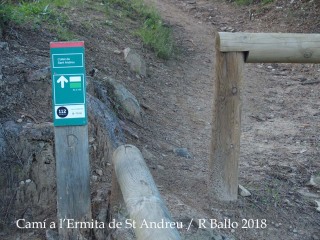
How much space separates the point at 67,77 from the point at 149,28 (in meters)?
5.19

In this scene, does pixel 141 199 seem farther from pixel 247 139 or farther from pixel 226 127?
pixel 247 139

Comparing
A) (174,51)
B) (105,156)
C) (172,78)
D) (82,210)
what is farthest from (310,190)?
(174,51)

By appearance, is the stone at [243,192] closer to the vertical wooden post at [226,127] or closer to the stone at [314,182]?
the vertical wooden post at [226,127]

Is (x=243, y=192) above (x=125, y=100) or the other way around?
the other way around

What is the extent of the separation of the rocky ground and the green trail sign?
866 millimetres

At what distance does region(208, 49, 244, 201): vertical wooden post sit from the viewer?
4285mm

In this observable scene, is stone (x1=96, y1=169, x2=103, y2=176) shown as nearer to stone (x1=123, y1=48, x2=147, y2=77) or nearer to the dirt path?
the dirt path

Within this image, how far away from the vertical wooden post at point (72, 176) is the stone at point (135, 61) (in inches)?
133

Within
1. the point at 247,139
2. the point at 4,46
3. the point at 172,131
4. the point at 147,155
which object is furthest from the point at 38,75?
the point at 247,139

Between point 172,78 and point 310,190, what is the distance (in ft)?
9.84

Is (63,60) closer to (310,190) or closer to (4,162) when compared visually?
(4,162)

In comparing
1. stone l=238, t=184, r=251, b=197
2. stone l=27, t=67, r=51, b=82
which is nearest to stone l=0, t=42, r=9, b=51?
stone l=27, t=67, r=51, b=82

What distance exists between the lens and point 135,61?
6.95 metres

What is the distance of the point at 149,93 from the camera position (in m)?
6.70
